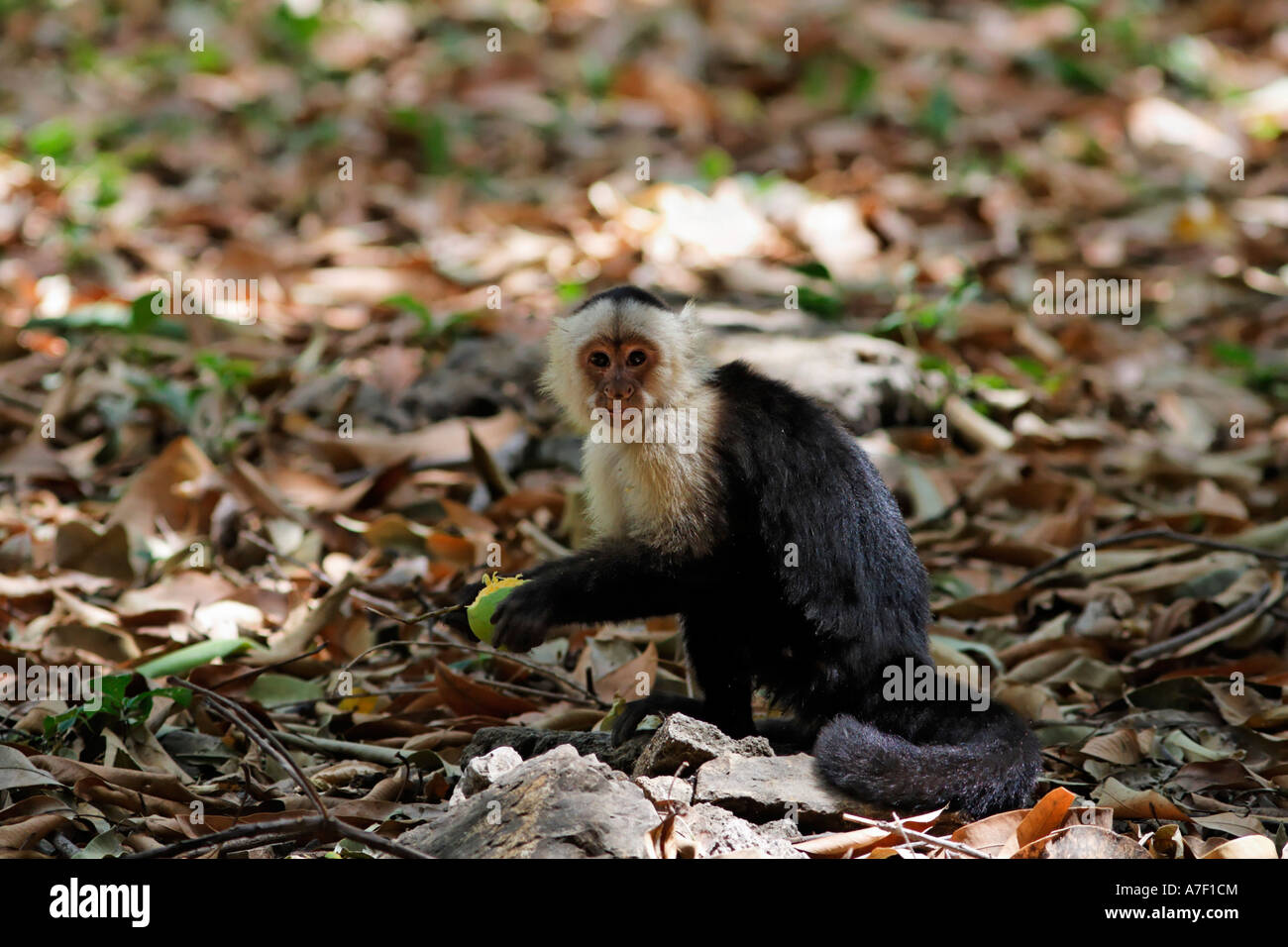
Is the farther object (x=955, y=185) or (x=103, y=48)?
(x=103, y=48)

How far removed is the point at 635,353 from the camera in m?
3.71

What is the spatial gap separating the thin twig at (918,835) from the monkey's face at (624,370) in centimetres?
120

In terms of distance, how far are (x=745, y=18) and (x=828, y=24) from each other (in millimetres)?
592

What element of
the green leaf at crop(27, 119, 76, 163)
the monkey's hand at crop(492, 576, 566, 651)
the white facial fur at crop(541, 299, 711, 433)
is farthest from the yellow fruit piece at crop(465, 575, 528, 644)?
the green leaf at crop(27, 119, 76, 163)

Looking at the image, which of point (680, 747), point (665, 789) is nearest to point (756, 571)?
point (680, 747)

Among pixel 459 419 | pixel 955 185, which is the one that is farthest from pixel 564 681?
pixel 955 185

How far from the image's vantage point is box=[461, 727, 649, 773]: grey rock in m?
3.37

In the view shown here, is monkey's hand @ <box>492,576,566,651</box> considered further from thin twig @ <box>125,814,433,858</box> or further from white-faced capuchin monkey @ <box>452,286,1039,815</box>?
thin twig @ <box>125,814,433,858</box>

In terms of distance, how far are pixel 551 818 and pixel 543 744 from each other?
695 mm

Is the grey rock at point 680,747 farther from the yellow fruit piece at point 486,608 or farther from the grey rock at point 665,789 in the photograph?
the yellow fruit piece at point 486,608

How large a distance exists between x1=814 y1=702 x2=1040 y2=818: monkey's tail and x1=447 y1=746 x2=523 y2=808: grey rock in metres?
0.69

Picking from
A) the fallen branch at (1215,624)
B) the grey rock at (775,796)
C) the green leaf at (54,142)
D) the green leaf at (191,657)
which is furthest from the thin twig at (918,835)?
the green leaf at (54,142)

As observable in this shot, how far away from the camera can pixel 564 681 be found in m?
3.88
